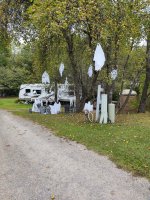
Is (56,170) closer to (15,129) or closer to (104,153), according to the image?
(104,153)

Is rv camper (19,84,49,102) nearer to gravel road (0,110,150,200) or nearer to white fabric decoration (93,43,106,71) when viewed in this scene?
white fabric decoration (93,43,106,71)

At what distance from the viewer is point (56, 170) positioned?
20.7 feet

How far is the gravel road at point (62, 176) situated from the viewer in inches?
200

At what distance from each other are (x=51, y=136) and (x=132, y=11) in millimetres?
7837

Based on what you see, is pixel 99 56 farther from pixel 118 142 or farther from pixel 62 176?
pixel 62 176

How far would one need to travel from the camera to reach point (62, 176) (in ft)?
19.5

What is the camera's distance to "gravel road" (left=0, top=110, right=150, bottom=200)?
16.7 feet

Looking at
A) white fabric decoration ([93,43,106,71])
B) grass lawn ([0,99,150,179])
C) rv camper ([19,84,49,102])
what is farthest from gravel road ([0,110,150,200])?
rv camper ([19,84,49,102])

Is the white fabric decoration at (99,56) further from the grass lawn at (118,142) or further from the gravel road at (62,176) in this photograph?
the gravel road at (62,176)

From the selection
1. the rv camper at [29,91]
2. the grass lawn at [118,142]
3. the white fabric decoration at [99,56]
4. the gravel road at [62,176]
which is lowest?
the gravel road at [62,176]

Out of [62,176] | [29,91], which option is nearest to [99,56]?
[62,176]

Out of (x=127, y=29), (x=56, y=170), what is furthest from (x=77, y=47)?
(x=56, y=170)

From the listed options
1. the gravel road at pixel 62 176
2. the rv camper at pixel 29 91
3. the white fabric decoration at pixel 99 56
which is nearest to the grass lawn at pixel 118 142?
the gravel road at pixel 62 176

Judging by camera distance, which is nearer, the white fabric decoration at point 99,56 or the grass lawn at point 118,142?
the grass lawn at point 118,142
